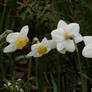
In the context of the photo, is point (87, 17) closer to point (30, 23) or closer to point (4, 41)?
point (30, 23)

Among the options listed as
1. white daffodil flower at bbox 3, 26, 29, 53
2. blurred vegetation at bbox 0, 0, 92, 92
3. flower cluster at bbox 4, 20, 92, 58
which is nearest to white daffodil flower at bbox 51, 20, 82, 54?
flower cluster at bbox 4, 20, 92, 58

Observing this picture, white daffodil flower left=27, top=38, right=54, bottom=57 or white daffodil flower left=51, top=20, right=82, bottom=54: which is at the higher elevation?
white daffodil flower left=51, top=20, right=82, bottom=54

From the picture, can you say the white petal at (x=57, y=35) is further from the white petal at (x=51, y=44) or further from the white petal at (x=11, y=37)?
the white petal at (x=11, y=37)

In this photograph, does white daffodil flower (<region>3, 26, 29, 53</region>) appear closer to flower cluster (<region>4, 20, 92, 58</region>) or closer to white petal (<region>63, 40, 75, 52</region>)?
flower cluster (<region>4, 20, 92, 58</region>)

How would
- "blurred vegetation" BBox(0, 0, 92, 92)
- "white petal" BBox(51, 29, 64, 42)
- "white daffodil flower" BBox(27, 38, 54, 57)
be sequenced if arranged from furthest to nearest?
"blurred vegetation" BBox(0, 0, 92, 92), "white daffodil flower" BBox(27, 38, 54, 57), "white petal" BBox(51, 29, 64, 42)

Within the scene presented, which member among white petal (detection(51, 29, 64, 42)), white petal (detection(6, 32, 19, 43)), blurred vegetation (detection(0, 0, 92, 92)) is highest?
white petal (detection(51, 29, 64, 42))

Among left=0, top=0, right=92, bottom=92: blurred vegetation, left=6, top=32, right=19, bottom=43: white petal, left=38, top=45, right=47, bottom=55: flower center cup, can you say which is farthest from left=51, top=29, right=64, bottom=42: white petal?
left=0, top=0, right=92, bottom=92: blurred vegetation

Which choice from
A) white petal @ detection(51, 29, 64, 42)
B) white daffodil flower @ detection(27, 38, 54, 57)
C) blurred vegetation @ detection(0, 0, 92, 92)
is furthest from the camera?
blurred vegetation @ detection(0, 0, 92, 92)

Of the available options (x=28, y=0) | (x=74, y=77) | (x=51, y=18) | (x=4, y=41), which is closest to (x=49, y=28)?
(x=51, y=18)

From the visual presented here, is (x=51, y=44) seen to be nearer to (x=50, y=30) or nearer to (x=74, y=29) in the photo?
(x=74, y=29)

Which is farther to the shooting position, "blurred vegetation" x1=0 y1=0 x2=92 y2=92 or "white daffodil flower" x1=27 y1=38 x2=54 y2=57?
"blurred vegetation" x1=0 y1=0 x2=92 y2=92
